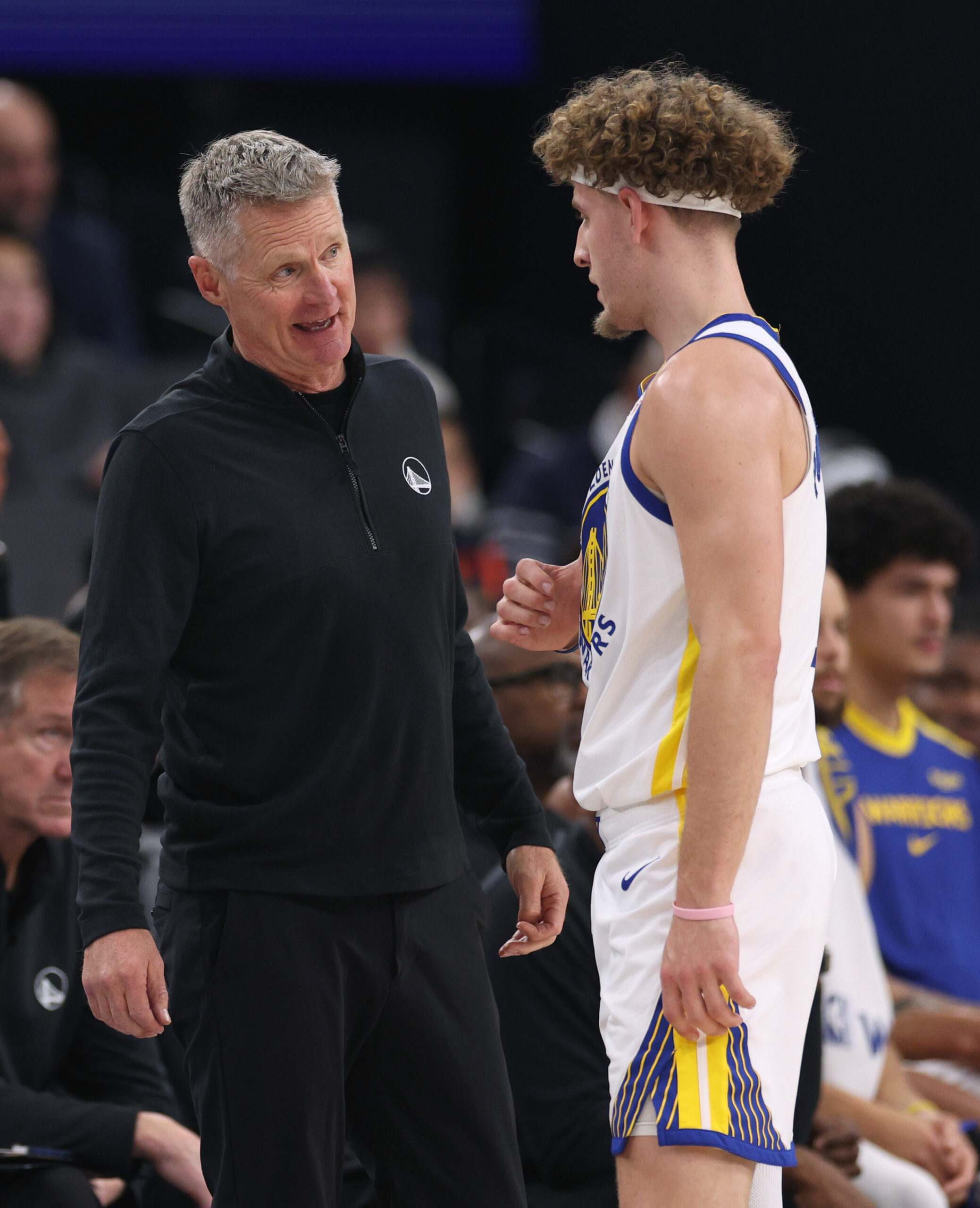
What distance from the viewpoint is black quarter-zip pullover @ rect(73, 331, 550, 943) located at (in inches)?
75.6

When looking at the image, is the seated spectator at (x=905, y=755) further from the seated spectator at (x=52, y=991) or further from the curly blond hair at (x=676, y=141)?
the curly blond hair at (x=676, y=141)

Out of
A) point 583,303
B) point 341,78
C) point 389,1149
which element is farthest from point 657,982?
point 341,78

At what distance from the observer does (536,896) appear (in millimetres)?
2229

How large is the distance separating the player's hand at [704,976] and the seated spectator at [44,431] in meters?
3.76

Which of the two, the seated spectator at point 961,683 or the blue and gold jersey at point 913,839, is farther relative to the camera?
the seated spectator at point 961,683

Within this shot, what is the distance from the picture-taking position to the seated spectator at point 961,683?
218 inches

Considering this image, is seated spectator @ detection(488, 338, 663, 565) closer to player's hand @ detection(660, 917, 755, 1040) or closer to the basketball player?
the basketball player

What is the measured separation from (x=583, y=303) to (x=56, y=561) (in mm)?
4333

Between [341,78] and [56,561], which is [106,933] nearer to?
[56,561]

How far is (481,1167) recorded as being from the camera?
2.05 m

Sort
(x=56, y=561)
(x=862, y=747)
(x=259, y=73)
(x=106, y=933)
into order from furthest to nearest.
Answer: (x=259, y=73) < (x=56, y=561) < (x=862, y=747) < (x=106, y=933)

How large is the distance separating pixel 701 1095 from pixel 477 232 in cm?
Result: 815

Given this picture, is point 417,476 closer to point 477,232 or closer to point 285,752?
point 285,752

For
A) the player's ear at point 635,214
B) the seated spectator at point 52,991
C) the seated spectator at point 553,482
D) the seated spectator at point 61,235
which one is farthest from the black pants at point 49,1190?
the seated spectator at point 61,235
